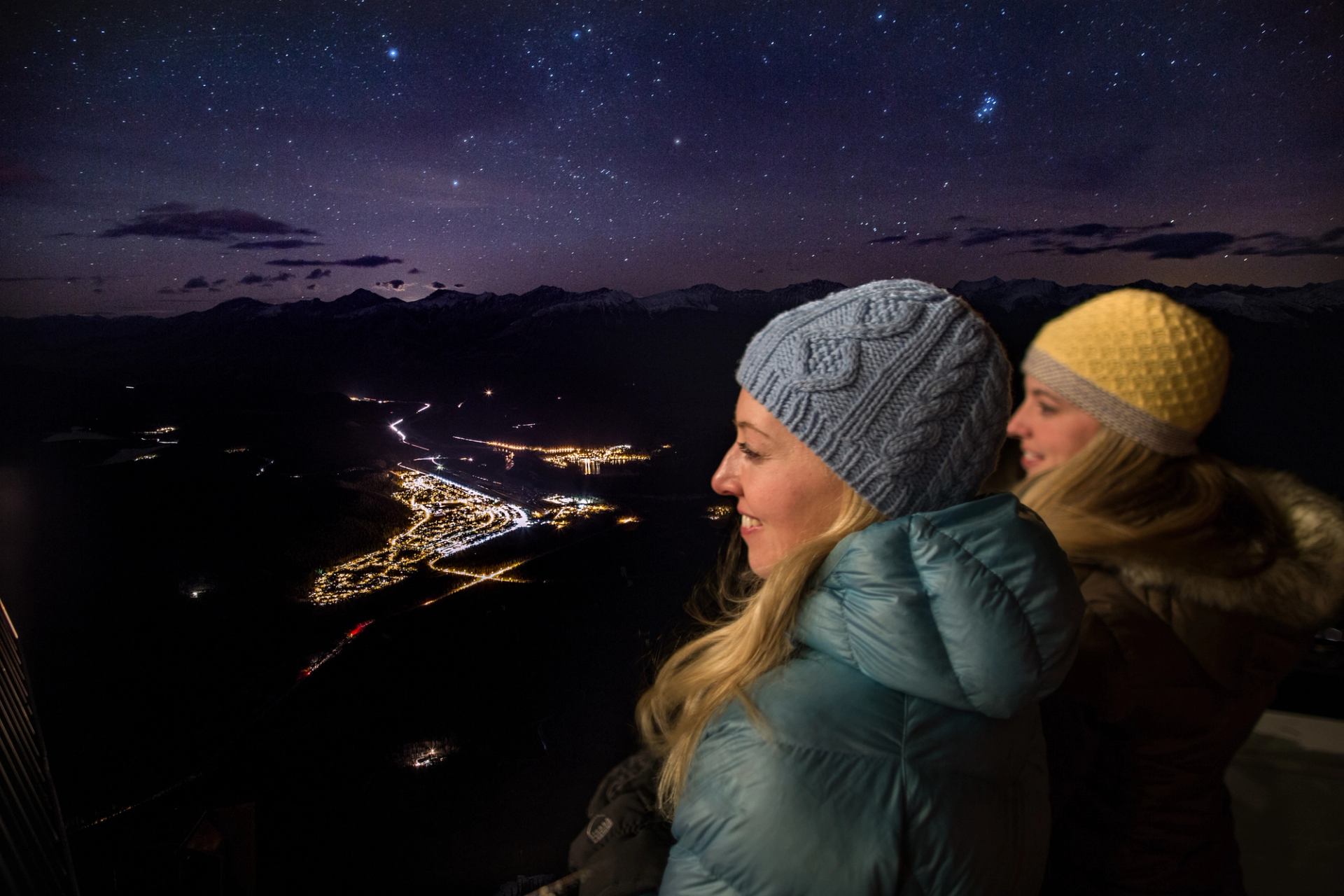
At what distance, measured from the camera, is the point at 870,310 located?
0.68 m

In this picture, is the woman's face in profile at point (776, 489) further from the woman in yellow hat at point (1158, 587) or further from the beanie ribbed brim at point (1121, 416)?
the beanie ribbed brim at point (1121, 416)

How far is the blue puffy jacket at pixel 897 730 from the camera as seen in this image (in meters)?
0.47

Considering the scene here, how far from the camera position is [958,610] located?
20.7 inches

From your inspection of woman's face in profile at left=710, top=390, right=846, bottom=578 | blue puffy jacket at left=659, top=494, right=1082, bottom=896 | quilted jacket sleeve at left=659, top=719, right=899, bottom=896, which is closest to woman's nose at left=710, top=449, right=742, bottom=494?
woman's face in profile at left=710, top=390, right=846, bottom=578

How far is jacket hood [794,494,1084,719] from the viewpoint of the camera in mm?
520

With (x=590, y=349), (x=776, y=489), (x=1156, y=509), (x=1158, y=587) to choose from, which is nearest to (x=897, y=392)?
(x=776, y=489)

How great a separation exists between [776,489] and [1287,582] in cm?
85

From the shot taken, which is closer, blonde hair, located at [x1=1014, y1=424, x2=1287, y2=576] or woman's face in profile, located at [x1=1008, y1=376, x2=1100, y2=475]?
blonde hair, located at [x1=1014, y1=424, x2=1287, y2=576]

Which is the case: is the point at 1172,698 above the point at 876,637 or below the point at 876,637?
below

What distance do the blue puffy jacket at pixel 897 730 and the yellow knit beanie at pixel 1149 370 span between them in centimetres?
67

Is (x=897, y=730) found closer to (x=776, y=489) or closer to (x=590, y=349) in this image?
(x=776, y=489)

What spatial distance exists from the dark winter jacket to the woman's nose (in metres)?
0.55

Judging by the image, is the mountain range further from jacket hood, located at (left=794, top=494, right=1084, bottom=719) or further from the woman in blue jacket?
jacket hood, located at (left=794, top=494, right=1084, bottom=719)

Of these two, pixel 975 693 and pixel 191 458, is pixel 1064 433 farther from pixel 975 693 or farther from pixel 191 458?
pixel 191 458
